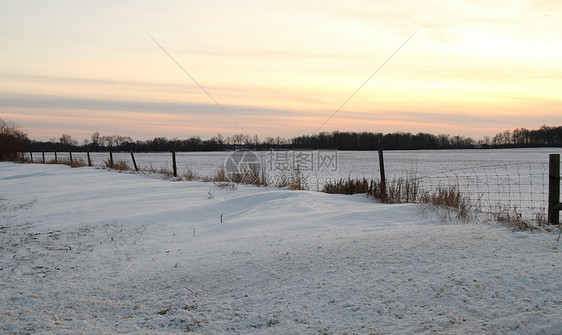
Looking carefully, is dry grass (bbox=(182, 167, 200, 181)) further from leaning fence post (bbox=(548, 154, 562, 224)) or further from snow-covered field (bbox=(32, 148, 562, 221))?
leaning fence post (bbox=(548, 154, 562, 224))

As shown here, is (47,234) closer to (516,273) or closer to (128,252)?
(128,252)

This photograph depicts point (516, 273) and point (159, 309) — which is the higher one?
point (516, 273)

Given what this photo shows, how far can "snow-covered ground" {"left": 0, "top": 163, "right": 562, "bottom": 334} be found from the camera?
9.96ft

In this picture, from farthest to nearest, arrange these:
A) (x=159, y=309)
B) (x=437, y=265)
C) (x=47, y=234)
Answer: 1. (x=47, y=234)
2. (x=437, y=265)
3. (x=159, y=309)

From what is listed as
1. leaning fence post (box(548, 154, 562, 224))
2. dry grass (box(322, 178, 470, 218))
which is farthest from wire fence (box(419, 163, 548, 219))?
dry grass (box(322, 178, 470, 218))

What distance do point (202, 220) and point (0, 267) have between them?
369 cm

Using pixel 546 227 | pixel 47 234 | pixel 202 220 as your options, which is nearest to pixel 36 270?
pixel 47 234

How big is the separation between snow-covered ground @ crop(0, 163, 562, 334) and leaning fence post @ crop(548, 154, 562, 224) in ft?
3.89

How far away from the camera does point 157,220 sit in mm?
7316

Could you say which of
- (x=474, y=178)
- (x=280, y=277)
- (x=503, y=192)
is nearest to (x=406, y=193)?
(x=503, y=192)

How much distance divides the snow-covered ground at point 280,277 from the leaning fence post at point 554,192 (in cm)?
119

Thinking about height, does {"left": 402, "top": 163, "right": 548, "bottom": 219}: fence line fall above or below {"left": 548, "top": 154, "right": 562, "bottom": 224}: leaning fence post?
below

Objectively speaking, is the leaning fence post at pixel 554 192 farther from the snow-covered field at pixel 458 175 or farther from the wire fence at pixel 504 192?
the snow-covered field at pixel 458 175

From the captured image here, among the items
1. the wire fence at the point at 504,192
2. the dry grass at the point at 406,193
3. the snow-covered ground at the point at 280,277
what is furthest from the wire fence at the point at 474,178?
the snow-covered ground at the point at 280,277
